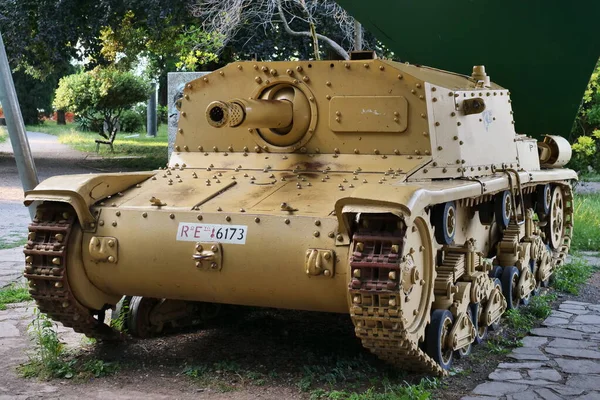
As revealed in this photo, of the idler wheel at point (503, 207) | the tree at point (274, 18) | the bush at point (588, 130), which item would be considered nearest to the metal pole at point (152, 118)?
the tree at point (274, 18)

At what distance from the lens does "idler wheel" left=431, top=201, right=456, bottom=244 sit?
6.41 meters

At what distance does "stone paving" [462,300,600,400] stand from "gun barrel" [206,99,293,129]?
2.40 metres

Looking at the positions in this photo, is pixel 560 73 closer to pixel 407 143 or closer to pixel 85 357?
pixel 407 143

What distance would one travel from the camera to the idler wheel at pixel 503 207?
795 cm

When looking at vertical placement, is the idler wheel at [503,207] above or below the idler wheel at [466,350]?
above

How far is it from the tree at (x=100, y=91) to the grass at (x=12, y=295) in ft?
58.1

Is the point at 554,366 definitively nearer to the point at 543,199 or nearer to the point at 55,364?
the point at 543,199

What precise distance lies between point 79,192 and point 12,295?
288cm

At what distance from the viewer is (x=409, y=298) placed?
576cm

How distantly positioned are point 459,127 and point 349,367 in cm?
211

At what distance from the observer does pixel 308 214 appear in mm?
5895

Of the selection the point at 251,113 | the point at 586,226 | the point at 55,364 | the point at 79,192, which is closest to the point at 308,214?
the point at 251,113

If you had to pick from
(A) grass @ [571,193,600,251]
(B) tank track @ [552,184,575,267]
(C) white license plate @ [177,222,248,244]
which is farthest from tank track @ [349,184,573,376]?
(A) grass @ [571,193,600,251]

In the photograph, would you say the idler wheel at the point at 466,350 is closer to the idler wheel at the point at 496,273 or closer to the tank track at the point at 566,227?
the idler wheel at the point at 496,273
